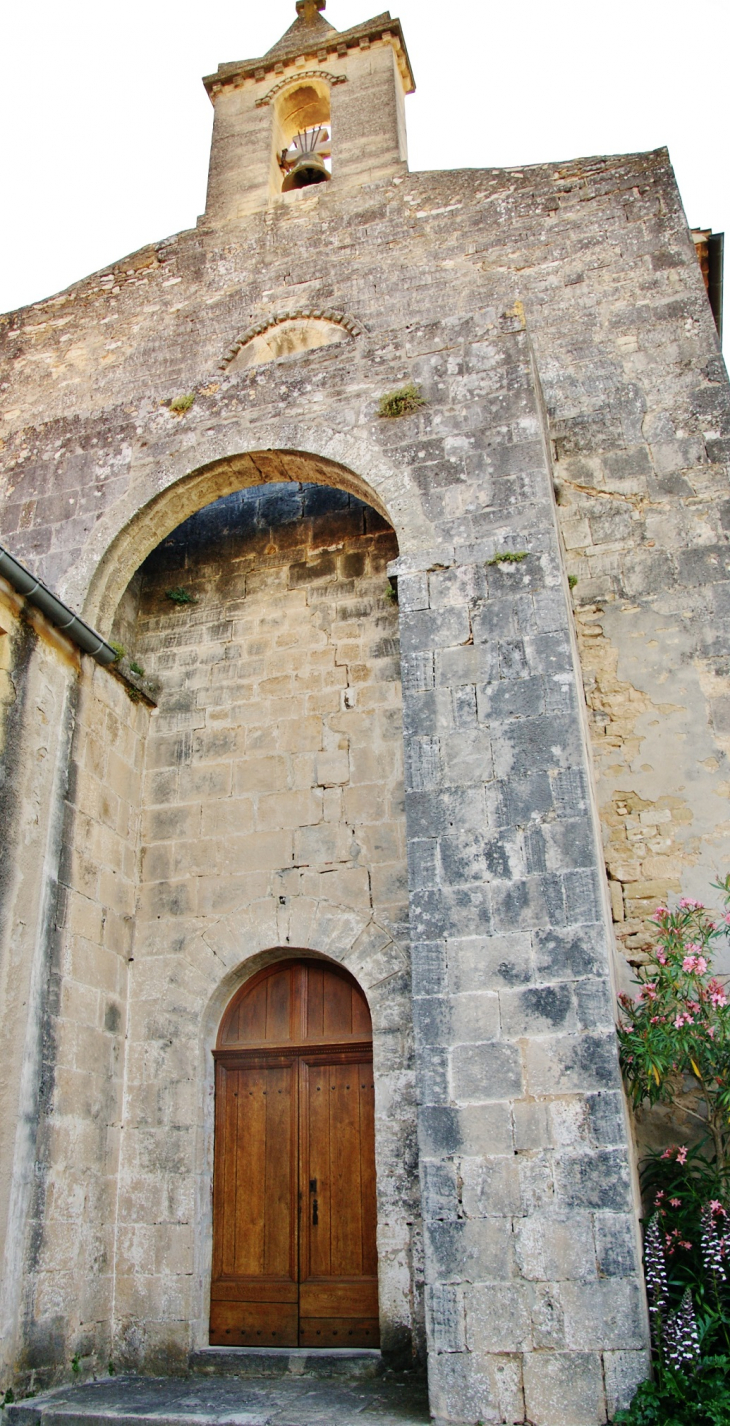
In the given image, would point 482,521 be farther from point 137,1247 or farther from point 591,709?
point 137,1247

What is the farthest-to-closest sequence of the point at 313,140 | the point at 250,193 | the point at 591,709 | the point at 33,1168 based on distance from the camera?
the point at 313,140 < the point at 250,193 < the point at 591,709 < the point at 33,1168

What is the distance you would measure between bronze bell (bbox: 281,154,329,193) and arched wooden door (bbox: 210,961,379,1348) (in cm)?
715

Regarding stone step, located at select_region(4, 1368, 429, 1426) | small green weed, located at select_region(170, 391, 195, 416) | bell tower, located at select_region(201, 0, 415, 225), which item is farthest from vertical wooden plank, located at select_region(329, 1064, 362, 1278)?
bell tower, located at select_region(201, 0, 415, 225)

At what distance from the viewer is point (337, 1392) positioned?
14.8ft

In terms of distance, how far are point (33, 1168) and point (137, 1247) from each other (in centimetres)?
88

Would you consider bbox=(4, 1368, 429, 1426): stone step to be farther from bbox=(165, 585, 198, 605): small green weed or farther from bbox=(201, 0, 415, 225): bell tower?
bbox=(201, 0, 415, 225): bell tower

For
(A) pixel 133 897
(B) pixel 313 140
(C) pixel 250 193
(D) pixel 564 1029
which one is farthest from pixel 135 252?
(D) pixel 564 1029

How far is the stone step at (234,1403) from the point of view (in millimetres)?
4039

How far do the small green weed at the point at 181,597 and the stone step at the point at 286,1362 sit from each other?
4364 mm

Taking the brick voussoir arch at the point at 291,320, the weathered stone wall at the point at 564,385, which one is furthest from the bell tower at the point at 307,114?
the brick voussoir arch at the point at 291,320

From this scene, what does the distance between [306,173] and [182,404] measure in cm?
409

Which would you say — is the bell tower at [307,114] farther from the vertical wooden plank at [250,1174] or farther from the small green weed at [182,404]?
the vertical wooden plank at [250,1174]

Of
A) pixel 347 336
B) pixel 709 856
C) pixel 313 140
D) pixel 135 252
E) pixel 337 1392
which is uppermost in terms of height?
pixel 313 140

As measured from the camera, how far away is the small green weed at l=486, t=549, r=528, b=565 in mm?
5090
